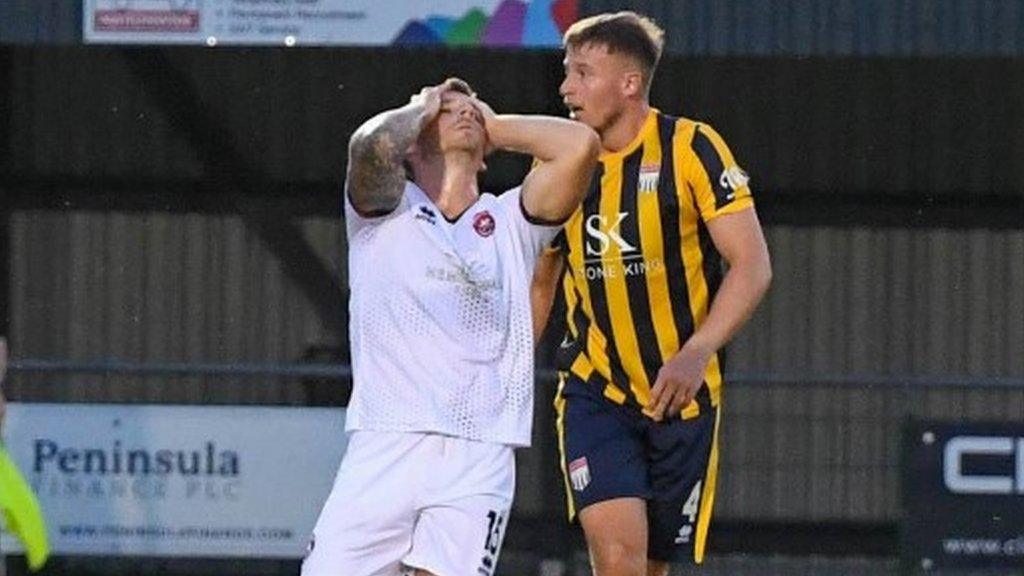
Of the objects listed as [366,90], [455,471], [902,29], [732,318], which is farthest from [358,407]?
[366,90]

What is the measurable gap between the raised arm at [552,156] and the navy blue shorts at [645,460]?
1.18 meters

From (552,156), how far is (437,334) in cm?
54

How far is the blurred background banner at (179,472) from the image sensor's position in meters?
11.0

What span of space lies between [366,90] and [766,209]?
2090 mm

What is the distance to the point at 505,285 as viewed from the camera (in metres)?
6.85

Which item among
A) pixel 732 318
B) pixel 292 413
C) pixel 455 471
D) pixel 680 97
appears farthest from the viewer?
pixel 680 97

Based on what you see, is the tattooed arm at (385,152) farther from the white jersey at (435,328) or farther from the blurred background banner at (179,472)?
the blurred background banner at (179,472)

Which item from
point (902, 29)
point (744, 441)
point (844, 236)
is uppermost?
point (902, 29)

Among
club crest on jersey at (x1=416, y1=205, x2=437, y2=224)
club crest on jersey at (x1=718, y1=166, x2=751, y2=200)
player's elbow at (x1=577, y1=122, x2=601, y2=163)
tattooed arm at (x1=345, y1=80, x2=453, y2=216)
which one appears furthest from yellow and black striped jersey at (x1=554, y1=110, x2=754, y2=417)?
tattooed arm at (x1=345, y1=80, x2=453, y2=216)

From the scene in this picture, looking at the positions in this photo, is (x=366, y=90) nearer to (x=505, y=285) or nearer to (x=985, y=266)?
(x=985, y=266)

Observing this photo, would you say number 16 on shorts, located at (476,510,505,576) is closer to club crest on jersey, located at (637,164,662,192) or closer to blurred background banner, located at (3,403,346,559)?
club crest on jersey, located at (637,164,662,192)

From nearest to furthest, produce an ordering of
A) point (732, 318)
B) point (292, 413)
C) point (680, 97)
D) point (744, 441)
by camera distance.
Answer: point (732, 318), point (292, 413), point (744, 441), point (680, 97)

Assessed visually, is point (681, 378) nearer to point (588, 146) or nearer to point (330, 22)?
point (588, 146)

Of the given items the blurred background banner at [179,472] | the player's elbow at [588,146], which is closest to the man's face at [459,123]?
the player's elbow at [588,146]
